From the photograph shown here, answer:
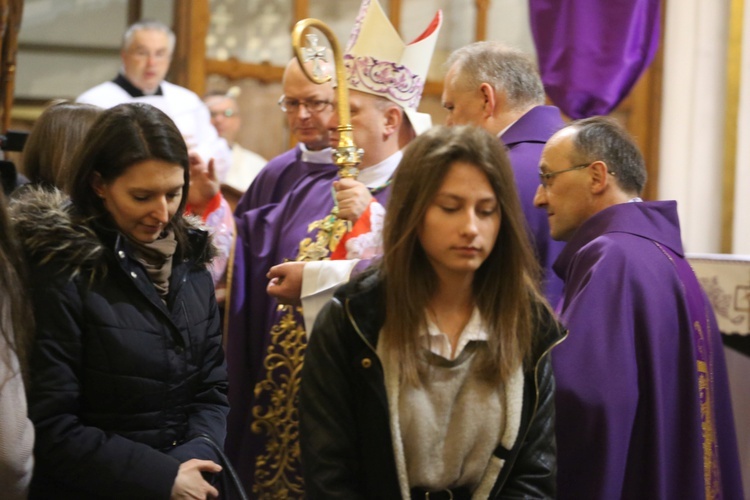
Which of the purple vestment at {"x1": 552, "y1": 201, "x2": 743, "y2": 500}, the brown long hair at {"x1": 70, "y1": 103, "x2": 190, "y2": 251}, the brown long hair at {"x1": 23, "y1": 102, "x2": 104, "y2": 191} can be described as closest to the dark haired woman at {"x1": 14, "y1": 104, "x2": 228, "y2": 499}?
the brown long hair at {"x1": 70, "y1": 103, "x2": 190, "y2": 251}

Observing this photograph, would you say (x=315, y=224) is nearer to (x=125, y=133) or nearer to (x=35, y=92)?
(x=125, y=133)

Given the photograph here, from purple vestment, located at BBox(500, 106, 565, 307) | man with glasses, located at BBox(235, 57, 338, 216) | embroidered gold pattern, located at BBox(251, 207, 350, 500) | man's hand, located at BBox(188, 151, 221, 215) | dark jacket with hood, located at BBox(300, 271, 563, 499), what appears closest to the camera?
dark jacket with hood, located at BBox(300, 271, 563, 499)

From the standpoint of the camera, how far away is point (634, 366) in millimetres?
2932

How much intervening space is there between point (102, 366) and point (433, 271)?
2.35 ft

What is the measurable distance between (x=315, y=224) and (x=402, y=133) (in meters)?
0.46

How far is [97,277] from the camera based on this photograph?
2.29 meters

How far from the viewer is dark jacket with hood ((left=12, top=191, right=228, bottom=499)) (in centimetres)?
219

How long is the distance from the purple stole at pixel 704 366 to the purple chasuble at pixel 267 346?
1119 millimetres

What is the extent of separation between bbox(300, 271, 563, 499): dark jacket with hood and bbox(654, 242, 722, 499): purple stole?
3.38 ft

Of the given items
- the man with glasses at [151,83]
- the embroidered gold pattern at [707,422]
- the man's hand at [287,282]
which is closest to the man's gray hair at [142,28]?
the man with glasses at [151,83]

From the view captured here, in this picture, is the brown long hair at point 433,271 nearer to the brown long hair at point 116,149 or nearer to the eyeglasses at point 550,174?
the brown long hair at point 116,149

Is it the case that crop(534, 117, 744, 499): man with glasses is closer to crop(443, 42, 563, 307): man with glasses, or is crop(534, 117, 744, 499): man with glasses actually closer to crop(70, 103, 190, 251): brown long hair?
crop(443, 42, 563, 307): man with glasses

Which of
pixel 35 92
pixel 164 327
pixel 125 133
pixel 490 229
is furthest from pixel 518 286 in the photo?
pixel 35 92

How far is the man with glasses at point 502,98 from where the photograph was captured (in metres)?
3.63
